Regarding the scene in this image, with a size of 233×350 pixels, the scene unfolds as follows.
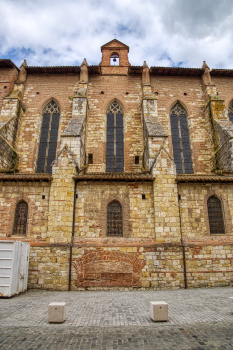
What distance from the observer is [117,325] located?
554 centimetres

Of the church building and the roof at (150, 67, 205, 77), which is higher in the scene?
the roof at (150, 67, 205, 77)

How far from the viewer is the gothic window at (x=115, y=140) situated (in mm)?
15296

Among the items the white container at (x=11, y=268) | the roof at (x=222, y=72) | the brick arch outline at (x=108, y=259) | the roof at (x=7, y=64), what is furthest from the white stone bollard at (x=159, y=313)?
the roof at (x=7, y=64)

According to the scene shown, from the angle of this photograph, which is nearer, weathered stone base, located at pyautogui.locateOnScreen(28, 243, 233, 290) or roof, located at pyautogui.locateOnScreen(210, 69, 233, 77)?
weathered stone base, located at pyautogui.locateOnScreen(28, 243, 233, 290)

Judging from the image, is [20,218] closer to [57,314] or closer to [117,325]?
[57,314]

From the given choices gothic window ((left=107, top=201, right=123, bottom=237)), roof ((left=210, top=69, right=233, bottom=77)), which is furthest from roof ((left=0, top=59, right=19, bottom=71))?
roof ((left=210, top=69, right=233, bottom=77))

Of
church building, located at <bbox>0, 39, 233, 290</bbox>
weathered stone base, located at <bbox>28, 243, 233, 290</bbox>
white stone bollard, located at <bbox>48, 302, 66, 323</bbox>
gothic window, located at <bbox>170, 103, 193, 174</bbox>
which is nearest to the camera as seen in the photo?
white stone bollard, located at <bbox>48, 302, 66, 323</bbox>

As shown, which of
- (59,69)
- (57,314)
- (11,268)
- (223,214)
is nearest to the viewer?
(57,314)

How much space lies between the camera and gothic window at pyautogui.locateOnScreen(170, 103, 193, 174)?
15.4 m

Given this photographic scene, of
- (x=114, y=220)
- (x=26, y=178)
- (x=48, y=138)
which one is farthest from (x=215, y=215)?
(x=48, y=138)

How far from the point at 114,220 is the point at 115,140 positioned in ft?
21.8

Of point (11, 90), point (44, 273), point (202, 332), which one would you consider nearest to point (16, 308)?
point (44, 273)

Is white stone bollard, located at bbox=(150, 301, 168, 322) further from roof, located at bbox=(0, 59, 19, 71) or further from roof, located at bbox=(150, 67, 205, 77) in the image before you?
roof, located at bbox=(0, 59, 19, 71)

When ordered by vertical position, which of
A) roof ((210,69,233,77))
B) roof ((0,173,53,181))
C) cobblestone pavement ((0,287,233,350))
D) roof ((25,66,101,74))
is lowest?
cobblestone pavement ((0,287,233,350))
